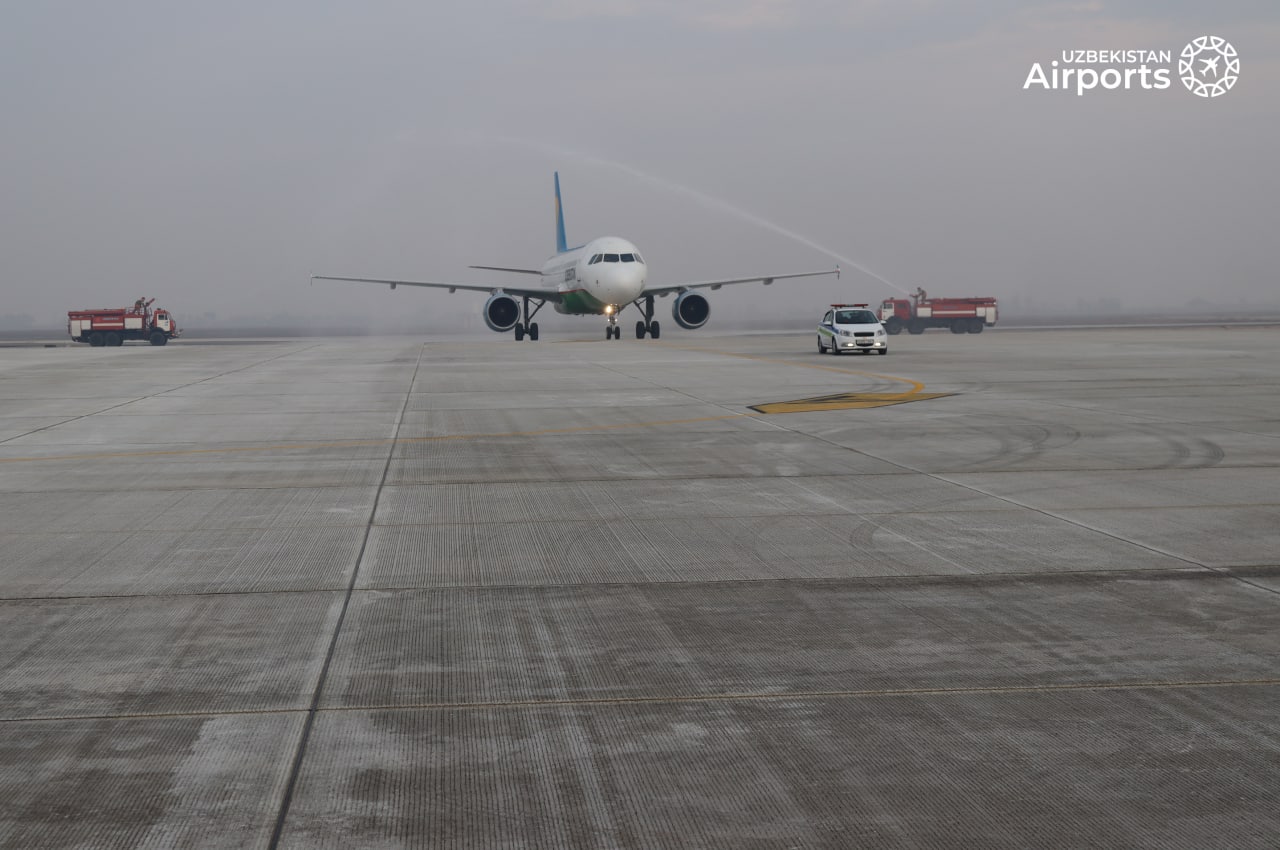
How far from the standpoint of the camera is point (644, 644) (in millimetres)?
6812

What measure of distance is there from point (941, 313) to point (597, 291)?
30.0 m

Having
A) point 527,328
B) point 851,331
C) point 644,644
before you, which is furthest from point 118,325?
point 644,644

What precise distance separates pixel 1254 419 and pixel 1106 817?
16378 millimetres

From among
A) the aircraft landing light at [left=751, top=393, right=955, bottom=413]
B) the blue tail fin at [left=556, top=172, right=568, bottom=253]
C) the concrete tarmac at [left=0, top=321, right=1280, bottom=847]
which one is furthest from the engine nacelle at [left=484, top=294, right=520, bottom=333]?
the concrete tarmac at [left=0, top=321, right=1280, bottom=847]

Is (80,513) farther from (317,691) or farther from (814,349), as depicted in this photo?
(814,349)

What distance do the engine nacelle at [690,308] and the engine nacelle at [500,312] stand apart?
7.76 metres

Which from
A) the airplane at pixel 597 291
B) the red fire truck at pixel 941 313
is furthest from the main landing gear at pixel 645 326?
the red fire truck at pixel 941 313

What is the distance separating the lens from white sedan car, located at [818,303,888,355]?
3931 centimetres

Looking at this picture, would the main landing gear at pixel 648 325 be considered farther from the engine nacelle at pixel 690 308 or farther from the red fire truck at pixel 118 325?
the red fire truck at pixel 118 325

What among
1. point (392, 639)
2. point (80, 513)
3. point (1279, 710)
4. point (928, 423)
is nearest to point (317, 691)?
point (392, 639)

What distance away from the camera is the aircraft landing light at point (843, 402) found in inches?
844

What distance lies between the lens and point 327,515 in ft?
36.7

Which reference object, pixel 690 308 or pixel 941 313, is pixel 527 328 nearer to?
pixel 690 308

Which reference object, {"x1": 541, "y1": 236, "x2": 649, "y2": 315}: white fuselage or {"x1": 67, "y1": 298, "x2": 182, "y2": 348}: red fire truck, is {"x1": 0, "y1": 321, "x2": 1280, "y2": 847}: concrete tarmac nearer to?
{"x1": 541, "y1": 236, "x2": 649, "y2": 315}: white fuselage
